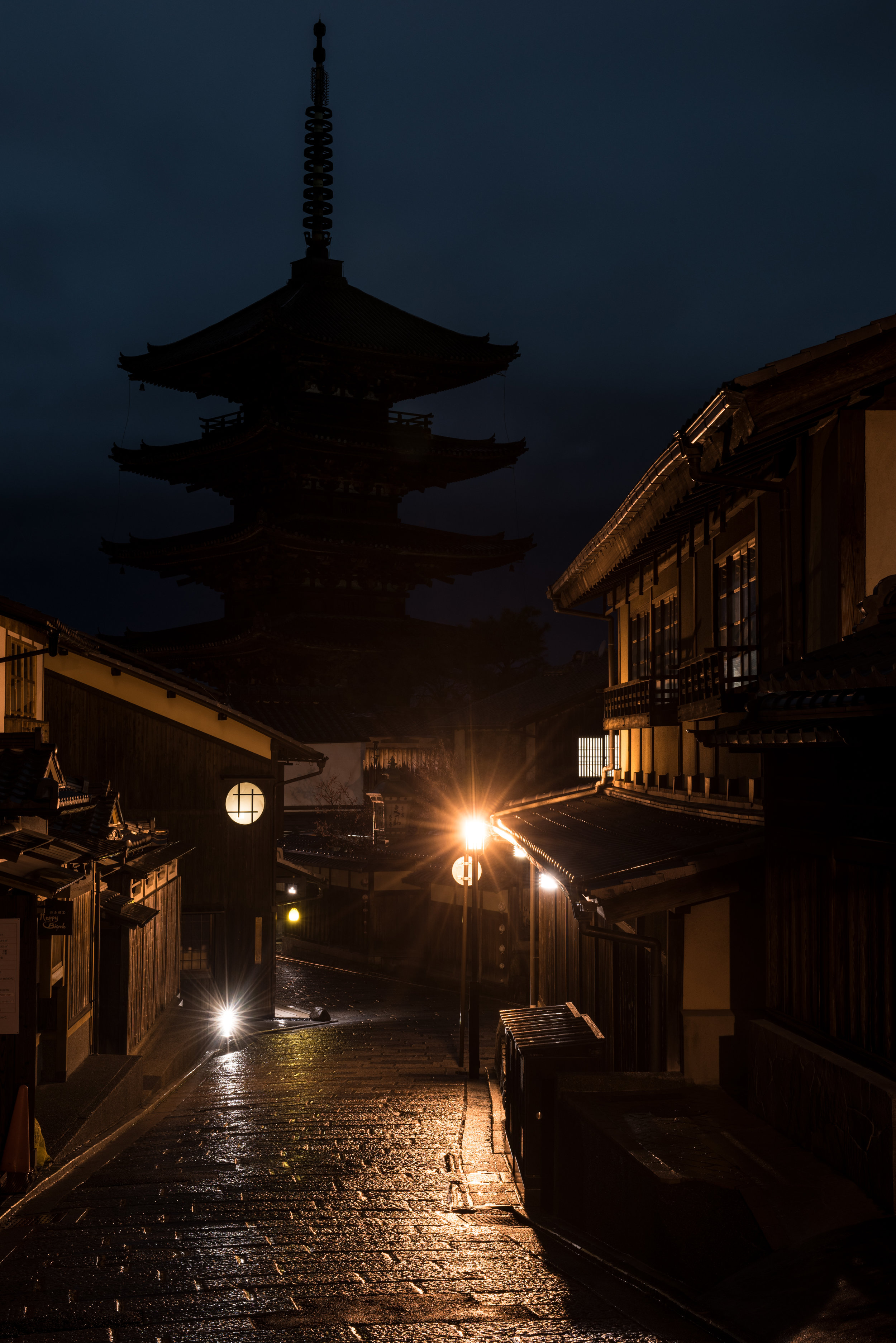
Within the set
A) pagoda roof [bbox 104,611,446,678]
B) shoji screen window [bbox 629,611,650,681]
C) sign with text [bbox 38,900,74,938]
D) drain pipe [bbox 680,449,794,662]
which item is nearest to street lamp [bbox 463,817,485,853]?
shoji screen window [bbox 629,611,650,681]

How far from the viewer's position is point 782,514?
31.7 ft

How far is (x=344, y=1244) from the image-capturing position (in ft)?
27.2

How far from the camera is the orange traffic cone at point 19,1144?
1020cm

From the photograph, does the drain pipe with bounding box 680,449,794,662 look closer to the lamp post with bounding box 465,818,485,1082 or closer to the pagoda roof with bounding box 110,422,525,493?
the lamp post with bounding box 465,818,485,1082

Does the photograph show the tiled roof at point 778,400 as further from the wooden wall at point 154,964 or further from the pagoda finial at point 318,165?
the pagoda finial at point 318,165

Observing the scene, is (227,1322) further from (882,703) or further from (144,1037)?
(144,1037)

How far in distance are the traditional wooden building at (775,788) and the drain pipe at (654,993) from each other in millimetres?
39

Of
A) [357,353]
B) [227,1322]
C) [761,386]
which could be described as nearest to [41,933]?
[227,1322]

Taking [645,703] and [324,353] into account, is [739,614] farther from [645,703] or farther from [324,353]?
[324,353]

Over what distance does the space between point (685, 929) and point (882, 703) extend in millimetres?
4153

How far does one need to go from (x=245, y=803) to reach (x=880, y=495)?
20.1 metres

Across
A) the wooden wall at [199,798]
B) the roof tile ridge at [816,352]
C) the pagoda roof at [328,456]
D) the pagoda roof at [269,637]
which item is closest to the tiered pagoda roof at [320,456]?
the pagoda roof at [328,456]

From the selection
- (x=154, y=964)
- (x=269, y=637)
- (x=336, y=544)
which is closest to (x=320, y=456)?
(x=336, y=544)

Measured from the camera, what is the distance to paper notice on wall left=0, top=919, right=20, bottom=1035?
10.9 metres
